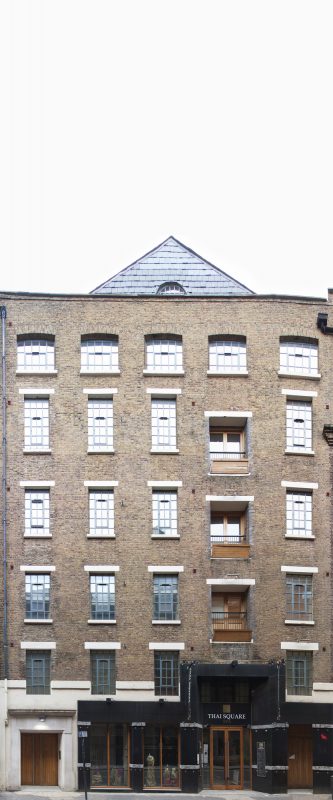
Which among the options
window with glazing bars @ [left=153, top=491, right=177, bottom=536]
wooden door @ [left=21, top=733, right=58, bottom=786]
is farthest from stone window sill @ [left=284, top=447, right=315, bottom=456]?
Result: wooden door @ [left=21, top=733, right=58, bottom=786]

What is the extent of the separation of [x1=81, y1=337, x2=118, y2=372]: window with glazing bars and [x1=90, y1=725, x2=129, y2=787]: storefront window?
1412cm

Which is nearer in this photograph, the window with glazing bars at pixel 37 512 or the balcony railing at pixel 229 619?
the window with glazing bars at pixel 37 512

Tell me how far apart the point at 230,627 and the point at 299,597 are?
2.97 metres

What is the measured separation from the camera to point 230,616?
5688 centimetres

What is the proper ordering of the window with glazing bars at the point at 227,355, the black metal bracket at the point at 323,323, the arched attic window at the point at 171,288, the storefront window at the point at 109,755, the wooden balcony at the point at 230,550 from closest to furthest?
the storefront window at the point at 109,755 → the wooden balcony at the point at 230,550 → the window with glazing bars at the point at 227,355 → the black metal bracket at the point at 323,323 → the arched attic window at the point at 171,288

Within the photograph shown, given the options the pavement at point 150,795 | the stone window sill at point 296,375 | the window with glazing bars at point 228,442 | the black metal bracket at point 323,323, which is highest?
the black metal bracket at point 323,323

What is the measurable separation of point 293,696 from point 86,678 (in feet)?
26.4

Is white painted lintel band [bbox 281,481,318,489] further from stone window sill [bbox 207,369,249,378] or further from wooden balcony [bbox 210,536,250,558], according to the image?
stone window sill [bbox 207,369,249,378]

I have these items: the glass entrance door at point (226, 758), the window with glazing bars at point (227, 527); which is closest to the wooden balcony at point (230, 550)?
the window with glazing bars at point (227, 527)

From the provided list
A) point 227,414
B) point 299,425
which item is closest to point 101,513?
point 227,414

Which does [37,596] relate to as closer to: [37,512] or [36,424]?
[37,512]

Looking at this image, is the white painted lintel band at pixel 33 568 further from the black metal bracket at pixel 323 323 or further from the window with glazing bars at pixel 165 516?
the black metal bracket at pixel 323 323

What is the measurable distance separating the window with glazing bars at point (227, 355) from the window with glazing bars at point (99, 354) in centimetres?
389

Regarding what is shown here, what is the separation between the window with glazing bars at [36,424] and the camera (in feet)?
187
